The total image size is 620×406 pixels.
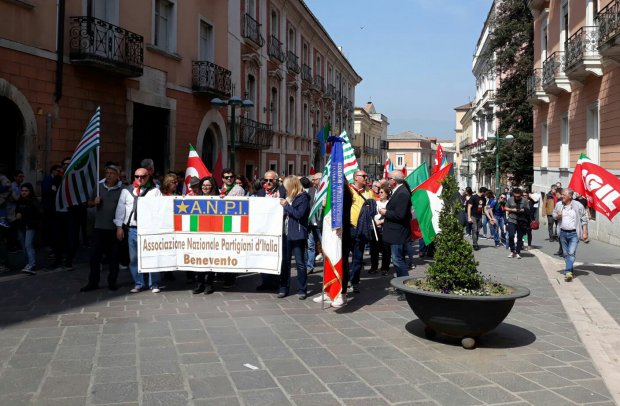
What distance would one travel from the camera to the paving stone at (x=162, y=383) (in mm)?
4547

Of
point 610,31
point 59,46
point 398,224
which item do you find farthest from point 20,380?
point 610,31

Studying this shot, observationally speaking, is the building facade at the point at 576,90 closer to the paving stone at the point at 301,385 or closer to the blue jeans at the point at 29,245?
the paving stone at the point at 301,385

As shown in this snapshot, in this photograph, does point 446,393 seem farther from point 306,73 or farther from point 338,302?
point 306,73

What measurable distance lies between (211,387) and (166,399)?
39 centimetres

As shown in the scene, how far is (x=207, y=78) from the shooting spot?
19.0m

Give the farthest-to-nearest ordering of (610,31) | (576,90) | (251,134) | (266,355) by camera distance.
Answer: (251,134)
(576,90)
(610,31)
(266,355)

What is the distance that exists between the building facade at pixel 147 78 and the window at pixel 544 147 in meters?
12.1

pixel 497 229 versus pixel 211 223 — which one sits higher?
pixel 211 223

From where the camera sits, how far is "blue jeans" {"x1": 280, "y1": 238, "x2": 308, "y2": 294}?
26.5 ft

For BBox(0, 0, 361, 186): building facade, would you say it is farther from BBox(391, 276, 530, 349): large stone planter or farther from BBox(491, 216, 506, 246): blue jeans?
BBox(391, 276, 530, 349): large stone planter

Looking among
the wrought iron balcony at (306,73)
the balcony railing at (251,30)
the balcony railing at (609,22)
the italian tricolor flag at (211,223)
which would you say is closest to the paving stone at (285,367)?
the italian tricolor flag at (211,223)

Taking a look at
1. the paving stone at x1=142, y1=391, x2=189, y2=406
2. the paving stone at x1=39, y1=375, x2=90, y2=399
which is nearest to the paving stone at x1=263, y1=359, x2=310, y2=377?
the paving stone at x1=142, y1=391, x2=189, y2=406

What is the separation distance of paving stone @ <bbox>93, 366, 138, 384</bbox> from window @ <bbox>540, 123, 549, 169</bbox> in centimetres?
2359

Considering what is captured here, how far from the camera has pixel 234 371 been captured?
4988 mm
